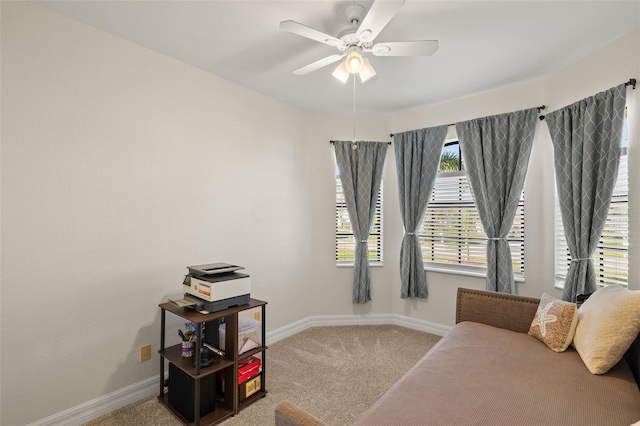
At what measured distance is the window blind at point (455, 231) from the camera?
322 centimetres

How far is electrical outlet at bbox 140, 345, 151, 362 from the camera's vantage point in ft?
7.26

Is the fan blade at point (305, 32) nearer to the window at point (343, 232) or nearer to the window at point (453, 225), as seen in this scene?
the window at point (343, 232)

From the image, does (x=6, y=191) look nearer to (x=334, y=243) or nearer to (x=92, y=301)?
(x=92, y=301)

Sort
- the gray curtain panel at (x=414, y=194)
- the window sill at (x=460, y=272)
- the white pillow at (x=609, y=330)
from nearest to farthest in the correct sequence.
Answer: the white pillow at (x=609, y=330), the window sill at (x=460, y=272), the gray curtain panel at (x=414, y=194)

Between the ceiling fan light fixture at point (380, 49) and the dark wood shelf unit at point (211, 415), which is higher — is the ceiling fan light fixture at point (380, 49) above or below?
above

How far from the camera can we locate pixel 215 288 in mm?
1977

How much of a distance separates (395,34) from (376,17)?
1.94 feet

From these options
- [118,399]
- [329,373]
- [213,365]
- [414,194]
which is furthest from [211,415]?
[414,194]

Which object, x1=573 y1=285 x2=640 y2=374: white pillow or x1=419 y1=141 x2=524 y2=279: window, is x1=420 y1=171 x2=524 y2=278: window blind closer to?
x1=419 y1=141 x2=524 y2=279: window

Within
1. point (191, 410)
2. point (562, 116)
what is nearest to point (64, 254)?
point (191, 410)

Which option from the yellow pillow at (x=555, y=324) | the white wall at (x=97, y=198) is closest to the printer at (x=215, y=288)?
the white wall at (x=97, y=198)

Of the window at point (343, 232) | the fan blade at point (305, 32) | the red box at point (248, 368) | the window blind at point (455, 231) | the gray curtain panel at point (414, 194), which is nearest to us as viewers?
the fan blade at point (305, 32)

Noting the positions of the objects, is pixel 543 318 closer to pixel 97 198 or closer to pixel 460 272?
pixel 460 272

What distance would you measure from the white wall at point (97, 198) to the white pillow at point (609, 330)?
8.36 ft
